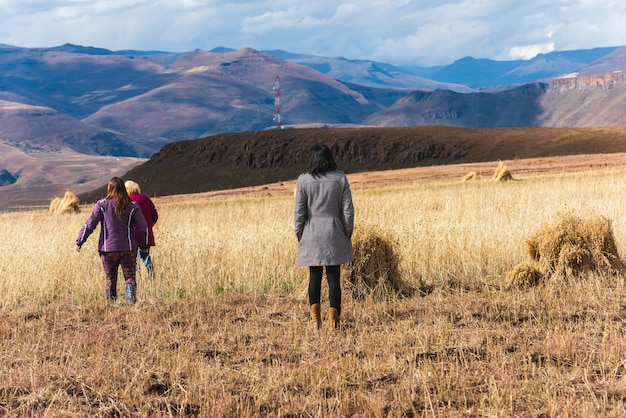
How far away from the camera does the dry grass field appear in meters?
5.48

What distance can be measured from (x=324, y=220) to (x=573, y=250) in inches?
171

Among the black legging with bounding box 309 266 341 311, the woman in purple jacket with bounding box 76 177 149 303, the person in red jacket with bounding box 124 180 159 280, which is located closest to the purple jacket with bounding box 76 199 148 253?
the woman in purple jacket with bounding box 76 177 149 303

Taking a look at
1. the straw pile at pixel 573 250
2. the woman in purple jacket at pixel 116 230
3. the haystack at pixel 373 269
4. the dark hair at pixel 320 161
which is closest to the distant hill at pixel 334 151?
the straw pile at pixel 573 250

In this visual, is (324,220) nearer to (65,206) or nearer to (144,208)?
(144,208)

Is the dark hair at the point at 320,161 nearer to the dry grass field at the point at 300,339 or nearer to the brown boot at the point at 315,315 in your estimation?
the brown boot at the point at 315,315

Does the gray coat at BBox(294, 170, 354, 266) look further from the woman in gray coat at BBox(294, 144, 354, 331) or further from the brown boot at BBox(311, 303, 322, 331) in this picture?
the brown boot at BBox(311, 303, 322, 331)

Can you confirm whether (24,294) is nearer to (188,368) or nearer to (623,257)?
(188,368)

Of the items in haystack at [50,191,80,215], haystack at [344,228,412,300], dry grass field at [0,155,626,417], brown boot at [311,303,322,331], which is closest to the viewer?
dry grass field at [0,155,626,417]

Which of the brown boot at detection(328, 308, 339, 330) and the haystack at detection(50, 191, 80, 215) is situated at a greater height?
the haystack at detection(50, 191, 80, 215)

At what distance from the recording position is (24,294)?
1068 cm

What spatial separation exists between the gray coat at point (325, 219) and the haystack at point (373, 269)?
194cm

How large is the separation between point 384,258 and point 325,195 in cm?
243

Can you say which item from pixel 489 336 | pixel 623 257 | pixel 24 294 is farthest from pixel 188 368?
Answer: pixel 623 257

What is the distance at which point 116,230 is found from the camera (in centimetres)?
960
